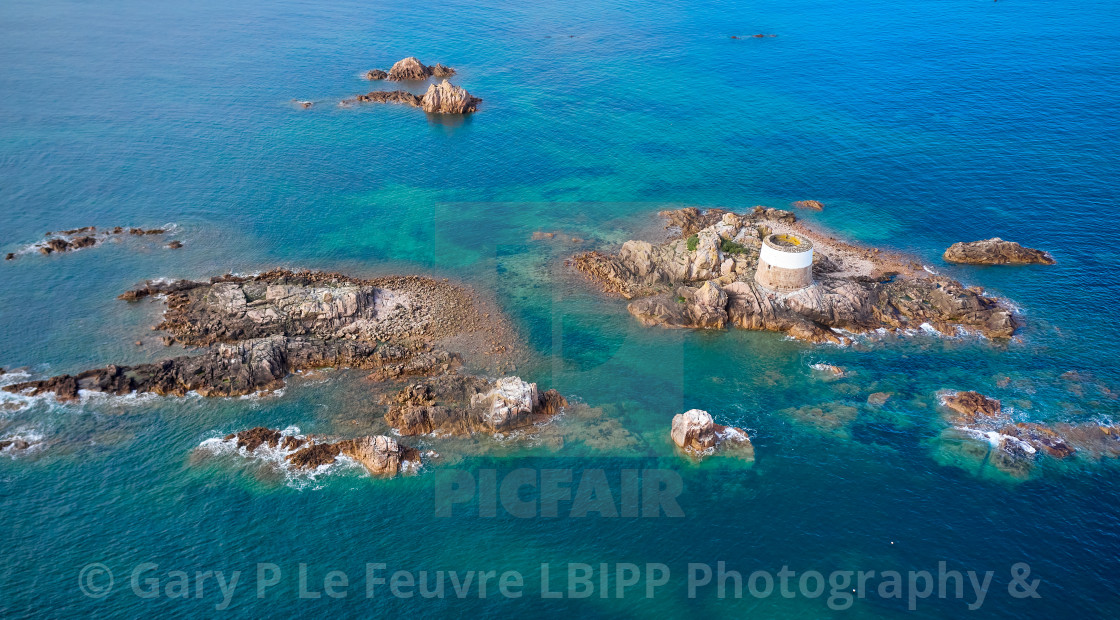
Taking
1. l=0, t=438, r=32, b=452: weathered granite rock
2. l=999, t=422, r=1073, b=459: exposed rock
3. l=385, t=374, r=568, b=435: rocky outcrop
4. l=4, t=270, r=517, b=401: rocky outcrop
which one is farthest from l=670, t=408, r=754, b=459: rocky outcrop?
l=0, t=438, r=32, b=452: weathered granite rock

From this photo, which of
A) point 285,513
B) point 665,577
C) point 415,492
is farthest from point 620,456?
point 285,513

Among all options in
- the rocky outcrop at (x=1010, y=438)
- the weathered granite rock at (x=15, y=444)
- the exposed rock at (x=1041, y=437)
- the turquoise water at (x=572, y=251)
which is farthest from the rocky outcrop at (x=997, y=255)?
the weathered granite rock at (x=15, y=444)

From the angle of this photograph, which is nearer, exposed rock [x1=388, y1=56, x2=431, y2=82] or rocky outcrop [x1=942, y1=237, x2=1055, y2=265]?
rocky outcrop [x1=942, y1=237, x2=1055, y2=265]

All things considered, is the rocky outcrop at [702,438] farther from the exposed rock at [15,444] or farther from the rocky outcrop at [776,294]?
the exposed rock at [15,444]

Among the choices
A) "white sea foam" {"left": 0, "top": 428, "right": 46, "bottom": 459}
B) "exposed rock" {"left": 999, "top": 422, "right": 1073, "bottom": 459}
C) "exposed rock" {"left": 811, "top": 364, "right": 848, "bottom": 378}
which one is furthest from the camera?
"exposed rock" {"left": 811, "top": 364, "right": 848, "bottom": 378}

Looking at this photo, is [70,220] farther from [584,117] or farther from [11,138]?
[584,117]

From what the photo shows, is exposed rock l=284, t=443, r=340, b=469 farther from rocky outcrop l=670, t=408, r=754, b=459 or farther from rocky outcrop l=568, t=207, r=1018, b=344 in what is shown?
rocky outcrop l=568, t=207, r=1018, b=344

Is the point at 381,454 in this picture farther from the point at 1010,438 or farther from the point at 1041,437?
the point at 1041,437

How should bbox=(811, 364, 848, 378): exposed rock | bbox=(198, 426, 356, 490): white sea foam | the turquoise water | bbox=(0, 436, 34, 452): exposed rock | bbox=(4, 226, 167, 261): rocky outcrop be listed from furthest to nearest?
bbox=(4, 226, 167, 261): rocky outcrop
bbox=(811, 364, 848, 378): exposed rock
bbox=(0, 436, 34, 452): exposed rock
bbox=(198, 426, 356, 490): white sea foam
the turquoise water
